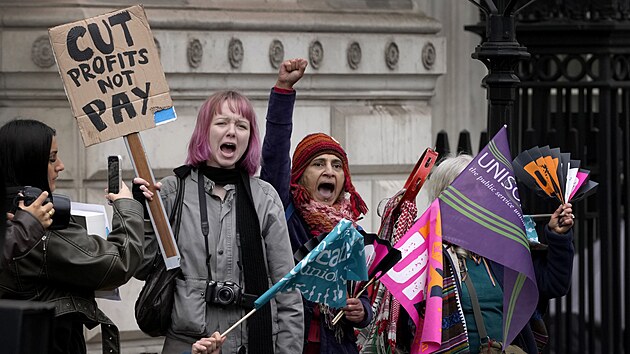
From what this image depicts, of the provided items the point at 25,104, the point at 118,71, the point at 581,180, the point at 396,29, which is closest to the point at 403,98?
the point at 396,29

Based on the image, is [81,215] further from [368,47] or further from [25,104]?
[368,47]

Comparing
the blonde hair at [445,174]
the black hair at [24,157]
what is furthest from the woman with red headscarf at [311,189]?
the black hair at [24,157]

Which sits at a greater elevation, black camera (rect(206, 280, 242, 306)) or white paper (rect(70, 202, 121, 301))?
white paper (rect(70, 202, 121, 301))

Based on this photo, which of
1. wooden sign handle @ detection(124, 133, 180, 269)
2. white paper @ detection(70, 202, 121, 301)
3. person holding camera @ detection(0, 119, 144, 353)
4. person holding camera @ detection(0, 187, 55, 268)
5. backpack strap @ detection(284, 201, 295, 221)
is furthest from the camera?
backpack strap @ detection(284, 201, 295, 221)

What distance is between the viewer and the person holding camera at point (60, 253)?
573cm

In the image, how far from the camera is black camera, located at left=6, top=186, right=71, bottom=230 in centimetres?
552

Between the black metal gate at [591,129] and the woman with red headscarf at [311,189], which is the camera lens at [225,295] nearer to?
the woman with red headscarf at [311,189]

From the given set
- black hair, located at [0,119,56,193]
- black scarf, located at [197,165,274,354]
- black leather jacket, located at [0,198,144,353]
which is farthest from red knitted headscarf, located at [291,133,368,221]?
black hair, located at [0,119,56,193]

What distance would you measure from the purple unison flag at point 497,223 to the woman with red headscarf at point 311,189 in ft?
1.52

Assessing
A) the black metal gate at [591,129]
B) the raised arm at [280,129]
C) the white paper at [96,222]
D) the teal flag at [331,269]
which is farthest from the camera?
the black metal gate at [591,129]

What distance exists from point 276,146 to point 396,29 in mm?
3173

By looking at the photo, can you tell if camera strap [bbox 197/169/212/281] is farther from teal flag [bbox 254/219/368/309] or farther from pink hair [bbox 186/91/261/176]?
teal flag [bbox 254/219/368/309]

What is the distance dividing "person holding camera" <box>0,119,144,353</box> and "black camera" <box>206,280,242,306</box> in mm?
295

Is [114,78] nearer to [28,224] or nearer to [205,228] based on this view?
[205,228]
